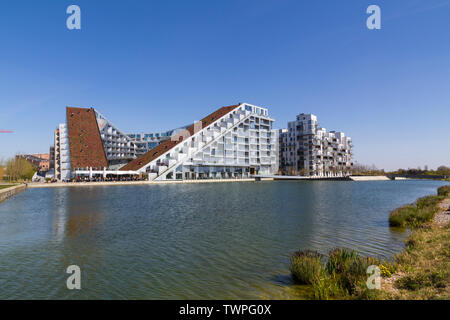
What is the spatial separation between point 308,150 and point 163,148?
7854 cm

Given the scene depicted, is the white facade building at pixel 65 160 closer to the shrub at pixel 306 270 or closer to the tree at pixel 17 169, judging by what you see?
the tree at pixel 17 169

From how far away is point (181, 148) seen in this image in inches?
4186

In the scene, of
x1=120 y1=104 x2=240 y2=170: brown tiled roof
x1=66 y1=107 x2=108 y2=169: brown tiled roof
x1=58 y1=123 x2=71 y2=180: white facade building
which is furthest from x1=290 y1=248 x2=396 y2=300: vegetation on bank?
x1=58 y1=123 x2=71 y2=180: white facade building

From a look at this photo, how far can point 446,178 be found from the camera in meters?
142

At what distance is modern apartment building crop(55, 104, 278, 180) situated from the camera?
10375 centimetres

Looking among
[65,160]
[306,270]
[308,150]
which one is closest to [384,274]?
[306,270]

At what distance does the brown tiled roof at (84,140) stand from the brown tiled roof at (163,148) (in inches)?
433

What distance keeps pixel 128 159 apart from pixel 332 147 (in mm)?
114630

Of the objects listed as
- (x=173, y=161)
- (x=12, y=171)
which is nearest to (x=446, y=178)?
(x=173, y=161)

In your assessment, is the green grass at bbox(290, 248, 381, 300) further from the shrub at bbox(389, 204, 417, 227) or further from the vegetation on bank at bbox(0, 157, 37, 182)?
the vegetation on bank at bbox(0, 157, 37, 182)

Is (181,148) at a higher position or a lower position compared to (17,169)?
higher

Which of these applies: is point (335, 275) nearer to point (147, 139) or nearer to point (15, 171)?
point (15, 171)
